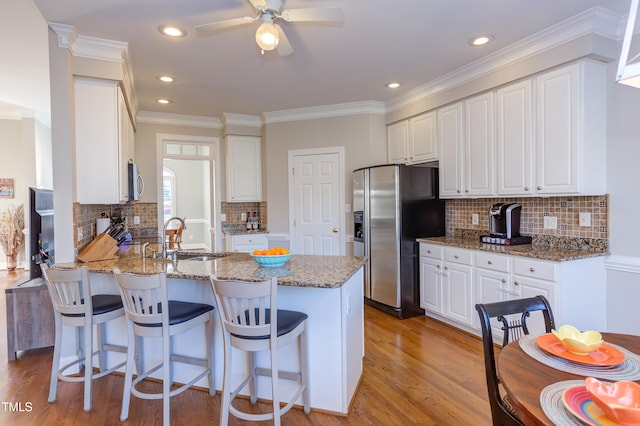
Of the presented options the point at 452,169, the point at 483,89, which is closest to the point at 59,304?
the point at 452,169

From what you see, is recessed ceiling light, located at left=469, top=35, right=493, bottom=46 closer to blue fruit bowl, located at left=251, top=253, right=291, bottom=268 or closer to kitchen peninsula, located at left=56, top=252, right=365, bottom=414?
kitchen peninsula, located at left=56, top=252, right=365, bottom=414

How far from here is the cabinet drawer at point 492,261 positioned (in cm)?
296

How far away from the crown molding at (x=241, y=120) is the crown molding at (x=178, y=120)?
0.65 ft

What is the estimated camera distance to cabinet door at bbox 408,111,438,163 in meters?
4.05

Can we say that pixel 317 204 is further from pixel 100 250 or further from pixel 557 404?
pixel 557 404

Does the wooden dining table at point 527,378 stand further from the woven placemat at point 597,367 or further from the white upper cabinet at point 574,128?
the white upper cabinet at point 574,128

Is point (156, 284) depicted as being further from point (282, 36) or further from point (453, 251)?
point (453, 251)

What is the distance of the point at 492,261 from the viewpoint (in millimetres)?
3068

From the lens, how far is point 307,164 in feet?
16.4

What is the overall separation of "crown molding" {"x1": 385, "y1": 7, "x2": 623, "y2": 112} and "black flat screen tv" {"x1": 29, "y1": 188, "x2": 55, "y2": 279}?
399 centimetres

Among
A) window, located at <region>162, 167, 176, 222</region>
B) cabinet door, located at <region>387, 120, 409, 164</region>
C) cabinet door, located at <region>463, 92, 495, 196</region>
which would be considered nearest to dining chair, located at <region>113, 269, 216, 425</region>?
cabinet door, located at <region>463, 92, 495, 196</region>

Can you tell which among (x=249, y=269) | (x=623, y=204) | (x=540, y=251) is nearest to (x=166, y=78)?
(x=249, y=269)

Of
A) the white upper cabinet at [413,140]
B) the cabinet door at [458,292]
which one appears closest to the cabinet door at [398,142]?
the white upper cabinet at [413,140]

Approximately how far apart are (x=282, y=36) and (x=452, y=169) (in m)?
2.36
